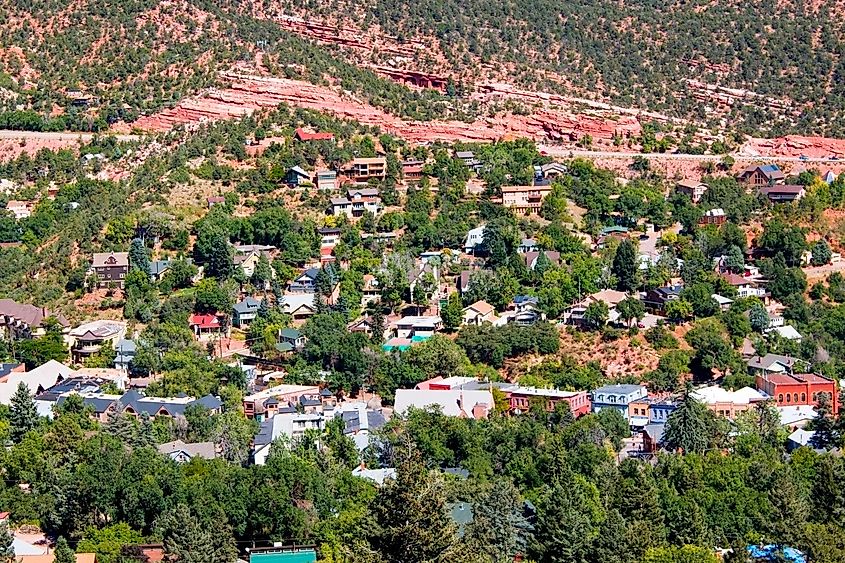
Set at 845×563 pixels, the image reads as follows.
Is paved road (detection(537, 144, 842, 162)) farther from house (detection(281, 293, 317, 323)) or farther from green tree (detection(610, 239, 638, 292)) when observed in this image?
house (detection(281, 293, 317, 323))

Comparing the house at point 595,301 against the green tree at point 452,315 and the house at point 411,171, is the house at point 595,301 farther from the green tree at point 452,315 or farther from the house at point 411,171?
the house at point 411,171

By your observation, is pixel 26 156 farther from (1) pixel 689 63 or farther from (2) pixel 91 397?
(1) pixel 689 63

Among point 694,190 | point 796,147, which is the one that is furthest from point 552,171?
point 796,147

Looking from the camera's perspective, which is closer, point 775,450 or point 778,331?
point 775,450

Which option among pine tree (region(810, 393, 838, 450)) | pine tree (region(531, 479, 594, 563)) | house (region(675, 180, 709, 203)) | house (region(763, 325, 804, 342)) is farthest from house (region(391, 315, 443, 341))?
pine tree (region(531, 479, 594, 563))

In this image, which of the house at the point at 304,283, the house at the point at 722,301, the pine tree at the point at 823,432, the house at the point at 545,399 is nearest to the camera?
the pine tree at the point at 823,432

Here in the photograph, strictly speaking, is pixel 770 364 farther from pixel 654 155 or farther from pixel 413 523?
pixel 413 523

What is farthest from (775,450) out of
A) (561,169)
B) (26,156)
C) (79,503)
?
(26,156)

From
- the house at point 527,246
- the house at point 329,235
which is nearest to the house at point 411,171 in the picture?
the house at point 329,235
